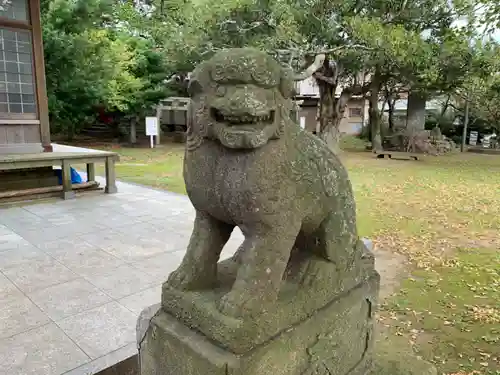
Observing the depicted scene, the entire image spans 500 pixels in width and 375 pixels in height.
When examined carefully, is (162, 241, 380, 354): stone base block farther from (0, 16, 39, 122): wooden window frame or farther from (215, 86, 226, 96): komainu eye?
(0, 16, 39, 122): wooden window frame

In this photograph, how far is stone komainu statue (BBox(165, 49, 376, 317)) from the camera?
4.11 feet

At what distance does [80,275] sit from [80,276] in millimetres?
24

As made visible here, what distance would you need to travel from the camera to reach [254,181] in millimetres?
1301

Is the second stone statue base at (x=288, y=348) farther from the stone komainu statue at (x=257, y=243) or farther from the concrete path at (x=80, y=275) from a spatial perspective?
the concrete path at (x=80, y=275)

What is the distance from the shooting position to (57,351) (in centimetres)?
229

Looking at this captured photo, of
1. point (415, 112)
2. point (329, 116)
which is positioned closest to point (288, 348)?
point (329, 116)

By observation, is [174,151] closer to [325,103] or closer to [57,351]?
[325,103]

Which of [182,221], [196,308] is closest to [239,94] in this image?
[196,308]

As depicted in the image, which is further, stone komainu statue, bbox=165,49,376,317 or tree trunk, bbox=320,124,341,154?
tree trunk, bbox=320,124,341,154

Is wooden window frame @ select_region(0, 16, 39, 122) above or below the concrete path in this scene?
above

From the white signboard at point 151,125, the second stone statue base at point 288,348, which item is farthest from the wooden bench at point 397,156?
the second stone statue base at point 288,348

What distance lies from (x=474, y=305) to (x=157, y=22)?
1304 cm

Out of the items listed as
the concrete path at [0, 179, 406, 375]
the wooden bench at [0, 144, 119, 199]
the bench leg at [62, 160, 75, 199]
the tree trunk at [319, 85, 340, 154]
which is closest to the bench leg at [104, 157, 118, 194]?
the wooden bench at [0, 144, 119, 199]

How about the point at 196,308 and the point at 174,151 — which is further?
the point at 174,151
